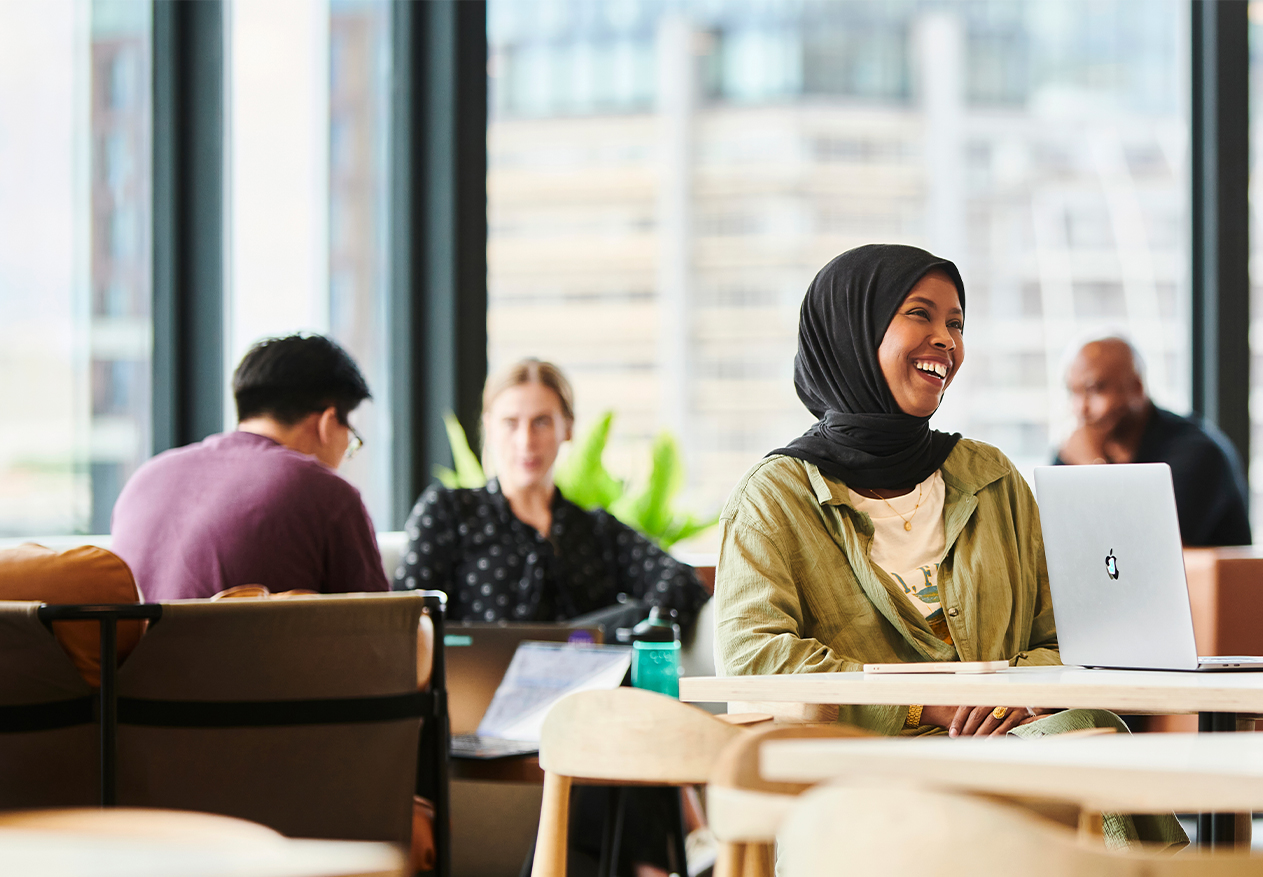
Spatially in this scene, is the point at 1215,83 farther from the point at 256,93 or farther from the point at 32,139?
the point at 32,139

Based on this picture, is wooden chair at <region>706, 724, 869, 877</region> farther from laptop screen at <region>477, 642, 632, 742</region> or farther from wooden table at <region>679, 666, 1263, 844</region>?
laptop screen at <region>477, 642, 632, 742</region>

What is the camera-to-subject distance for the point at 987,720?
1.90 m

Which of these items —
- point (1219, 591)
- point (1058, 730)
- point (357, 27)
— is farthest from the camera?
point (357, 27)

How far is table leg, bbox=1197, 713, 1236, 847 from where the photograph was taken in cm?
161

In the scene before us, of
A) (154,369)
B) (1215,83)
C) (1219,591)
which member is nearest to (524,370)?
(154,369)

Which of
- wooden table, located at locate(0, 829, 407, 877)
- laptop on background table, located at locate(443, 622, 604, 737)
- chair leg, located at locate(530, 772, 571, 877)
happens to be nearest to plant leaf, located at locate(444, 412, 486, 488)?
laptop on background table, located at locate(443, 622, 604, 737)

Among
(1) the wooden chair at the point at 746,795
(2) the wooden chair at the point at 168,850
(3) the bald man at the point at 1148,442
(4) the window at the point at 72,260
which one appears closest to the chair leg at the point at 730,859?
(1) the wooden chair at the point at 746,795

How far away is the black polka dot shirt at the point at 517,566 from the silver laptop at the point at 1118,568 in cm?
178

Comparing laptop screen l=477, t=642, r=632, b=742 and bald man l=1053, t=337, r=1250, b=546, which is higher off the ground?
bald man l=1053, t=337, r=1250, b=546

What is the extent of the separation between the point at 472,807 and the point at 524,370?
1.25 meters

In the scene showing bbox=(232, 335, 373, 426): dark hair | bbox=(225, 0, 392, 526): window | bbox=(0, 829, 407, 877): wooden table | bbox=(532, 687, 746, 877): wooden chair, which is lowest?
bbox=(532, 687, 746, 877): wooden chair

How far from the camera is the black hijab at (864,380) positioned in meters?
2.12

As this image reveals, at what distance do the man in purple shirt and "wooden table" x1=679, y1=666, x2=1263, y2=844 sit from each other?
1.00m

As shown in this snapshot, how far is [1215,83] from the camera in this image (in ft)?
17.4
